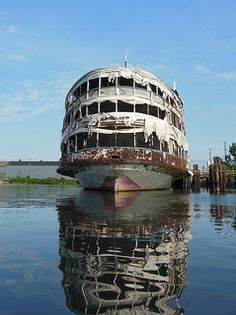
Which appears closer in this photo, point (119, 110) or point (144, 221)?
point (144, 221)

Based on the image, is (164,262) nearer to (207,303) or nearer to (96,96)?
(207,303)

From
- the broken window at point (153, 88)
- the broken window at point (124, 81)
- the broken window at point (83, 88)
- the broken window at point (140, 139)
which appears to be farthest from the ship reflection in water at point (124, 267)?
the broken window at point (83, 88)

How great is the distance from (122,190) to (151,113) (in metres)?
6.82

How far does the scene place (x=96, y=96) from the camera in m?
25.5

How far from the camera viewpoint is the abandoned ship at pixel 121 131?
24.0 meters

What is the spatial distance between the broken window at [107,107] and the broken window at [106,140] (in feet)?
6.58

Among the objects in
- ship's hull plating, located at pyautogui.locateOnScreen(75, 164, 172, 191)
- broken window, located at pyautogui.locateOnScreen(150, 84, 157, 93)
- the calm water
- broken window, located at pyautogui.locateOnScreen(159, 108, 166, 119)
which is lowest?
the calm water

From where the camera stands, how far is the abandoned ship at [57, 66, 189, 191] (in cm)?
2395

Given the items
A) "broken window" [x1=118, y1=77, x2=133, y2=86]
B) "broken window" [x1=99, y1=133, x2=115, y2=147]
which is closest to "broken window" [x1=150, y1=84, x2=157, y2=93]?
"broken window" [x1=118, y1=77, x2=133, y2=86]

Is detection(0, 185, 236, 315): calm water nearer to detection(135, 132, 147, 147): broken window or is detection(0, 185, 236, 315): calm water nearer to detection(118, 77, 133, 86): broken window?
detection(135, 132, 147, 147): broken window

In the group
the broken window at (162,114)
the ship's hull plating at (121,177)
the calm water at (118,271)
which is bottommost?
the calm water at (118,271)

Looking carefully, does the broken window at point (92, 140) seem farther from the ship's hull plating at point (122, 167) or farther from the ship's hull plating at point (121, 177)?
the ship's hull plating at point (121, 177)

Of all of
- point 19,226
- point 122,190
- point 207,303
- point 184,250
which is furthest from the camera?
point 122,190

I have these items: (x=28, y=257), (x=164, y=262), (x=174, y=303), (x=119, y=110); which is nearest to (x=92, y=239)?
(x=28, y=257)
